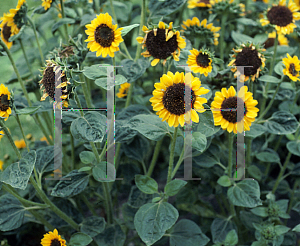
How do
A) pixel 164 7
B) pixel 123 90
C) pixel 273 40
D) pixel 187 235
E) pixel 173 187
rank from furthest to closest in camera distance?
pixel 273 40 → pixel 123 90 → pixel 164 7 → pixel 187 235 → pixel 173 187

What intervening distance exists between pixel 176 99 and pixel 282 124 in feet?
1.60

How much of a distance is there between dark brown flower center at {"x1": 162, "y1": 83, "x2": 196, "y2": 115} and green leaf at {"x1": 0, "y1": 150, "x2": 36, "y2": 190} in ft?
1.31

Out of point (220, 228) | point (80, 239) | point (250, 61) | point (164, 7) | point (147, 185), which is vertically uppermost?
point (164, 7)

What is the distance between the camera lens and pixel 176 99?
0.80m

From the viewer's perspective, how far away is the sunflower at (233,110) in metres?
0.89

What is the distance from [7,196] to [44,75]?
0.51m

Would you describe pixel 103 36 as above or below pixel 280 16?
above

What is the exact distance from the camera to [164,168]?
4.83 feet

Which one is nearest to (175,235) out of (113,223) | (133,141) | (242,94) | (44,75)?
(113,223)

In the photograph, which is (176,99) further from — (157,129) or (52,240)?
(52,240)

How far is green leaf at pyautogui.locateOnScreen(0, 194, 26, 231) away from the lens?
99 cm

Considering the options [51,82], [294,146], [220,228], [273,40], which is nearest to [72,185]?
[51,82]

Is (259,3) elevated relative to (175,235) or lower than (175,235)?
elevated

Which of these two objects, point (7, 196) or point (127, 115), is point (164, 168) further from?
point (7, 196)
